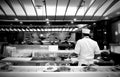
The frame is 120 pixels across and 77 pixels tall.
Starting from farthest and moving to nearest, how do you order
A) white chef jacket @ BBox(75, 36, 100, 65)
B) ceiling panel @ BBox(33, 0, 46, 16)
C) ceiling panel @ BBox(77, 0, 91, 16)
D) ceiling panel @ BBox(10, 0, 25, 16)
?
ceiling panel @ BBox(77, 0, 91, 16) < ceiling panel @ BBox(10, 0, 25, 16) < ceiling panel @ BBox(33, 0, 46, 16) < white chef jacket @ BBox(75, 36, 100, 65)

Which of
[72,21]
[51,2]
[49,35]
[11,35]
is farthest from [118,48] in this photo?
[11,35]

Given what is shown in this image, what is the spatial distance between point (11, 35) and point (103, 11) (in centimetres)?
933

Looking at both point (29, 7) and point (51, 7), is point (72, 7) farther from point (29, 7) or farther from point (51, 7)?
point (29, 7)

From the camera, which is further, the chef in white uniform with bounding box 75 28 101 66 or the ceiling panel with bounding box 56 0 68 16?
the ceiling panel with bounding box 56 0 68 16

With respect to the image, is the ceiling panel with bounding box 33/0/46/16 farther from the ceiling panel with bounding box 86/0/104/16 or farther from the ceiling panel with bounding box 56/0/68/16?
the ceiling panel with bounding box 86/0/104/16

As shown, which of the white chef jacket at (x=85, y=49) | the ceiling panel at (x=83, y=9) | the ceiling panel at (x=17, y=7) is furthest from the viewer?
the ceiling panel at (x=83, y=9)

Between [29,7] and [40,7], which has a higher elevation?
[29,7]

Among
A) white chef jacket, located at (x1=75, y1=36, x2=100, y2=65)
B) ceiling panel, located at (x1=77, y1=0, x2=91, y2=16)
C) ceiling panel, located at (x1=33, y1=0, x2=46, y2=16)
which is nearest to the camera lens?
white chef jacket, located at (x1=75, y1=36, x2=100, y2=65)

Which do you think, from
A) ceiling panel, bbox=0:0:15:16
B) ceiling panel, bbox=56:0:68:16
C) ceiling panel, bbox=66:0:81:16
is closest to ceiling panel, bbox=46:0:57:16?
ceiling panel, bbox=56:0:68:16

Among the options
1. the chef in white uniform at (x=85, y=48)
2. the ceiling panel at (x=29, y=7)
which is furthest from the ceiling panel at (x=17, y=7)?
the chef in white uniform at (x=85, y=48)

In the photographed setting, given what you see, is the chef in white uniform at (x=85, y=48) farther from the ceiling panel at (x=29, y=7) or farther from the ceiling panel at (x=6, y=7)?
the ceiling panel at (x=6, y=7)

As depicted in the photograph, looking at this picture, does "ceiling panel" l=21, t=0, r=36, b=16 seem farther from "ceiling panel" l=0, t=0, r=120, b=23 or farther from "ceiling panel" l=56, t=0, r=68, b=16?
"ceiling panel" l=56, t=0, r=68, b=16

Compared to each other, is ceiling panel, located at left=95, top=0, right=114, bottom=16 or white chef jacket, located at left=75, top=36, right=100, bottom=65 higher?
ceiling panel, located at left=95, top=0, right=114, bottom=16

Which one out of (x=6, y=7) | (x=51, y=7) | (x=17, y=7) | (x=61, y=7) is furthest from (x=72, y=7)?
(x=6, y=7)
